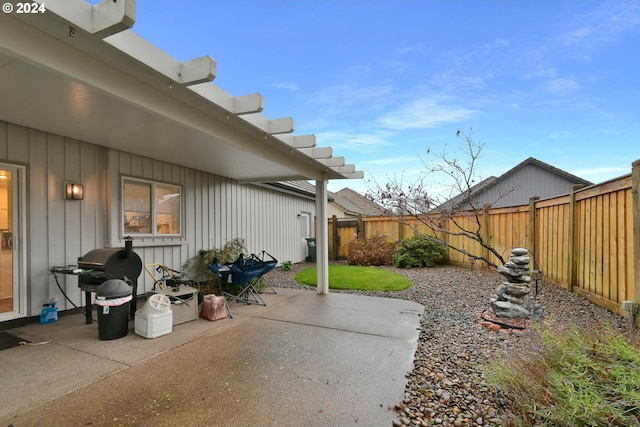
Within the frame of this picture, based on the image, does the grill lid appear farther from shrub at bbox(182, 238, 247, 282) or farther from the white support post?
the white support post

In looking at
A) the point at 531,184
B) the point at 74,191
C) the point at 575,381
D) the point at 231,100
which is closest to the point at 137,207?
the point at 74,191

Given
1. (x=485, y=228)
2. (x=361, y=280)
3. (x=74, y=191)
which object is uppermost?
(x=74, y=191)

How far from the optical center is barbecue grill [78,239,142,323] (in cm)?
382

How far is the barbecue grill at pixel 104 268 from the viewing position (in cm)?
382

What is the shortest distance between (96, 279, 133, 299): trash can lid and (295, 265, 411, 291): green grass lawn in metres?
4.16

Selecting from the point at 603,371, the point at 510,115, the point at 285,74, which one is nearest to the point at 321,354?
the point at 603,371

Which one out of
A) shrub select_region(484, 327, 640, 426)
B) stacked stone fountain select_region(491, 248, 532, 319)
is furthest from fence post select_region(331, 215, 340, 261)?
shrub select_region(484, 327, 640, 426)

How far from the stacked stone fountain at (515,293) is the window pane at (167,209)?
5807 millimetres

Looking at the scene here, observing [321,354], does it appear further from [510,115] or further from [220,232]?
[510,115]

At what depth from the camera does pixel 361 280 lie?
287 inches

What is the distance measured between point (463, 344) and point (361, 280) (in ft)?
12.7

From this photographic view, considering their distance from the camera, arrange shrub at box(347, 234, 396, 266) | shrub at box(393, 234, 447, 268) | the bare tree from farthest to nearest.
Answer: shrub at box(347, 234, 396, 266), shrub at box(393, 234, 447, 268), the bare tree

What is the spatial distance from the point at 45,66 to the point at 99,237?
3.52 metres

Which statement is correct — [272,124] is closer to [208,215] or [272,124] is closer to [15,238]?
[15,238]
